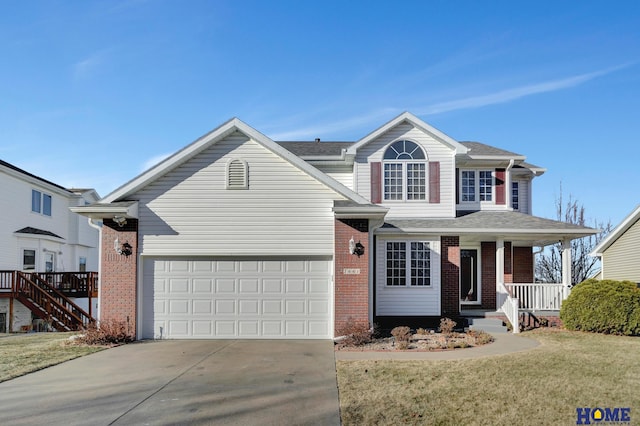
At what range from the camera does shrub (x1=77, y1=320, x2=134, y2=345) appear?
12969 mm

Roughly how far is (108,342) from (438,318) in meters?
9.74

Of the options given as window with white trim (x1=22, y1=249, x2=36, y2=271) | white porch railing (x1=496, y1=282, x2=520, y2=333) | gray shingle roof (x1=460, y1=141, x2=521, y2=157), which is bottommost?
white porch railing (x1=496, y1=282, x2=520, y2=333)

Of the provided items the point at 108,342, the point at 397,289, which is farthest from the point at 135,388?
the point at 397,289

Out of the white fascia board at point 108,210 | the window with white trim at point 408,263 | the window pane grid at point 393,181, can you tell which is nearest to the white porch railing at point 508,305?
the window with white trim at point 408,263

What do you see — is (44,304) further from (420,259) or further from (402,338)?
(402,338)

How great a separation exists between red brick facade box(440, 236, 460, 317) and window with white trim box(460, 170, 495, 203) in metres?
2.66

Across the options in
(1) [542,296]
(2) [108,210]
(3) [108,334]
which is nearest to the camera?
(3) [108,334]

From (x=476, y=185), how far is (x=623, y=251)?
31.8 ft

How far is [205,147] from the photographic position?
45.5 feet

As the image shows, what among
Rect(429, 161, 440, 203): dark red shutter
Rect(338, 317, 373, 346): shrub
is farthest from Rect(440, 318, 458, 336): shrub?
Rect(429, 161, 440, 203): dark red shutter

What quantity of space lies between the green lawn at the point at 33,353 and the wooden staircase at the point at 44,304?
5.26m

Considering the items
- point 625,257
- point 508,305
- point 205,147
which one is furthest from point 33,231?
point 625,257

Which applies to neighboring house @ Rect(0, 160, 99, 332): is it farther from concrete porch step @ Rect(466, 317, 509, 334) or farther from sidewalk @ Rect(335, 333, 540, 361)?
concrete porch step @ Rect(466, 317, 509, 334)

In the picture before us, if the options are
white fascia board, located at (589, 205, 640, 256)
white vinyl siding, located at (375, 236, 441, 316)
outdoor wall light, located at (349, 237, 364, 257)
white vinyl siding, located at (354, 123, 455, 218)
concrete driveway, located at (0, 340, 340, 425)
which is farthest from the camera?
white fascia board, located at (589, 205, 640, 256)
